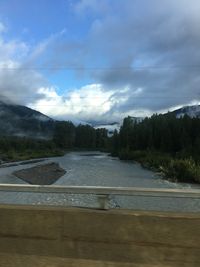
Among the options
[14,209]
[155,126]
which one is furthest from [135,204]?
[155,126]

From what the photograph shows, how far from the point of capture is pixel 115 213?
5.97 metres

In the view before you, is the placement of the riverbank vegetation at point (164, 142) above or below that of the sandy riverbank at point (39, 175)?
above

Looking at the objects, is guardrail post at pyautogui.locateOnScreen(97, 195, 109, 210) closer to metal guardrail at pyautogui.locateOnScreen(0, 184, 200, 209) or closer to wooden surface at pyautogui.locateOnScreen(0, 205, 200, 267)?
metal guardrail at pyautogui.locateOnScreen(0, 184, 200, 209)

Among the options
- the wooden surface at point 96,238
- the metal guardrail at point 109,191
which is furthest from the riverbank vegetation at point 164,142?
the wooden surface at point 96,238

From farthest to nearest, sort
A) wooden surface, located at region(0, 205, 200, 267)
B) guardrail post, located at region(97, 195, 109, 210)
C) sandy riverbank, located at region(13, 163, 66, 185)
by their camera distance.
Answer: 1. sandy riverbank, located at region(13, 163, 66, 185)
2. guardrail post, located at region(97, 195, 109, 210)
3. wooden surface, located at region(0, 205, 200, 267)

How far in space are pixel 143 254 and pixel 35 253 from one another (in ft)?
4.43

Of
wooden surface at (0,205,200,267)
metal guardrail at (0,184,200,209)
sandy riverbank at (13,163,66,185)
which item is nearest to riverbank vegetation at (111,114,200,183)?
sandy riverbank at (13,163,66,185)

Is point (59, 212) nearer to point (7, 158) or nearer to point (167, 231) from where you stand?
point (167, 231)

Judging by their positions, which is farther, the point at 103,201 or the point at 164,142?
the point at 164,142

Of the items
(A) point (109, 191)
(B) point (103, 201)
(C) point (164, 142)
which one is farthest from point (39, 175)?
(A) point (109, 191)

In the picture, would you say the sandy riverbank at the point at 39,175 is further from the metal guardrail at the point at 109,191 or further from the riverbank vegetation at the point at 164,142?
the metal guardrail at the point at 109,191

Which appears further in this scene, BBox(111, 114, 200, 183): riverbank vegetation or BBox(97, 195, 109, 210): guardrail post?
BBox(111, 114, 200, 183): riverbank vegetation

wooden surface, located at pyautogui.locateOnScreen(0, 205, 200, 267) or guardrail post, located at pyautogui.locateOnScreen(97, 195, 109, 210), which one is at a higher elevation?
guardrail post, located at pyautogui.locateOnScreen(97, 195, 109, 210)

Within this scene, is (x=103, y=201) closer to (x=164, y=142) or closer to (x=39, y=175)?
(x=39, y=175)
